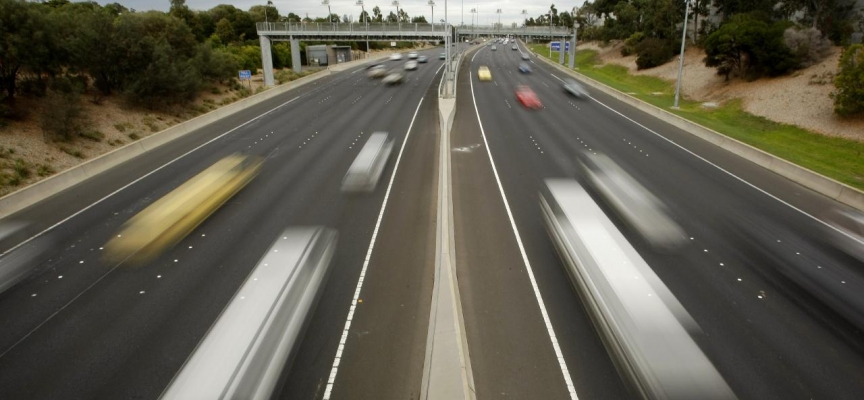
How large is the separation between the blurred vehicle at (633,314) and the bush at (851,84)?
21988mm

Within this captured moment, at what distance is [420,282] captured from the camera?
488 inches

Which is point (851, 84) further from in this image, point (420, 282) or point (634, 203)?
point (420, 282)

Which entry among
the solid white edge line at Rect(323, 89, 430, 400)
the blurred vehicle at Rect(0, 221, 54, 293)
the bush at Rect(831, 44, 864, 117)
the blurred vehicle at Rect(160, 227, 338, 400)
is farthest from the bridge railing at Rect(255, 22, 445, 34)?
the blurred vehicle at Rect(160, 227, 338, 400)

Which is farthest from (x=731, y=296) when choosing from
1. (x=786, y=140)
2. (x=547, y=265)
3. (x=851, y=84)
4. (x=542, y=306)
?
(x=851, y=84)

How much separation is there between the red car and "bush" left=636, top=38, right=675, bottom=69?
21.0 m

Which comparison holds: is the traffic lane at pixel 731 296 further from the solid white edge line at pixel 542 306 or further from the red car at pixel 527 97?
the red car at pixel 527 97

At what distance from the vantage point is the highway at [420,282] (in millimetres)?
9070

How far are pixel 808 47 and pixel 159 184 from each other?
4538cm

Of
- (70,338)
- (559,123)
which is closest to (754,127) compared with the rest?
(559,123)

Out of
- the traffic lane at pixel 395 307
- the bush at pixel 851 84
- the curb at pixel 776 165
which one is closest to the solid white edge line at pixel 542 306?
the traffic lane at pixel 395 307

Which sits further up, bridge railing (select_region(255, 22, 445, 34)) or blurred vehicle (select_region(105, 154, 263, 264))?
bridge railing (select_region(255, 22, 445, 34))

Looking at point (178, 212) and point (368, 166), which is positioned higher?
point (368, 166)

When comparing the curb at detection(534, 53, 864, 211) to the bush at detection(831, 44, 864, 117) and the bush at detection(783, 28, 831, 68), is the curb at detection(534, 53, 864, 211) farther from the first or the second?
the bush at detection(783, 28, 831, 68)

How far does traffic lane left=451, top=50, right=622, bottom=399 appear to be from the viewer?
8.94 metres
